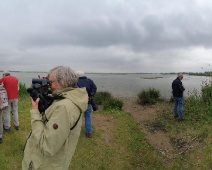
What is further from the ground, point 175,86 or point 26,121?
point 175,86

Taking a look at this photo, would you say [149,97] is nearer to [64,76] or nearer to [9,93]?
[9,93]

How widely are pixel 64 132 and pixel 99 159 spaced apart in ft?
14.5

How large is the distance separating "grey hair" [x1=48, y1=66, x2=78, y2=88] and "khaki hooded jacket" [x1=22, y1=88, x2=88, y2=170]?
77 millimetres

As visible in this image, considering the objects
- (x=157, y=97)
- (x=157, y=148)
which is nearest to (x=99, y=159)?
(x=157, y=148)

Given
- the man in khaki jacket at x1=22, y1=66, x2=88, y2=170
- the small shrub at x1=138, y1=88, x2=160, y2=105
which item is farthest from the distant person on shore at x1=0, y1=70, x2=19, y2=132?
the small shrub at x1=138, y1=88, x2=160, y2=105

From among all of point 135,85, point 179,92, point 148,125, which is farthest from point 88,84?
point 135,85

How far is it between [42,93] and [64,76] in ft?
1.01

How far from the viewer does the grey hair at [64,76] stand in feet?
8.33

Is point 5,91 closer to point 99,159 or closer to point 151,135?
point 99,159

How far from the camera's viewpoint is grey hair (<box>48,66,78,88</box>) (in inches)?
100.0

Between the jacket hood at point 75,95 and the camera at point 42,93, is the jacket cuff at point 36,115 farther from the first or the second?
the jacket hood at point 75,95

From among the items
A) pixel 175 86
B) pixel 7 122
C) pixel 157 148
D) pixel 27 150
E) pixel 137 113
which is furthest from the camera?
pixel 137 113

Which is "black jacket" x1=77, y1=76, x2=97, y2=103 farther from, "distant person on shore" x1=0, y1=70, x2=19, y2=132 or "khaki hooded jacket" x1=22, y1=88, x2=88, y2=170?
"khaki hooded jacket" x1=22, y1=88, x2=88, y2=170

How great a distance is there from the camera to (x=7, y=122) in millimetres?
6953
